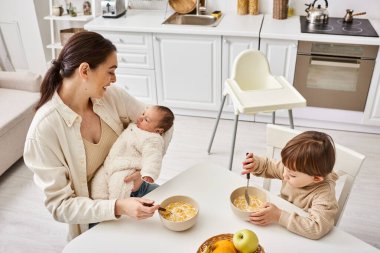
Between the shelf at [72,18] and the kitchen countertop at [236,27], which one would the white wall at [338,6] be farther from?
the shelf at [72,18]

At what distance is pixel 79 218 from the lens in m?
1.28

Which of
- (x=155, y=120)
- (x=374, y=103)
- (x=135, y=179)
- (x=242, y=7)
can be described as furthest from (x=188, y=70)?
(x=135, y=179)

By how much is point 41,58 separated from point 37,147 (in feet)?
10.3

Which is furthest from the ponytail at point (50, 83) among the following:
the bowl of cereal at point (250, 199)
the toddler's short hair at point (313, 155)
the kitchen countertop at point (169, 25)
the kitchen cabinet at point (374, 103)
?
the kitchen cabinet at point (374, 103)

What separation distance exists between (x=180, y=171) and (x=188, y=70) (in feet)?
3.10

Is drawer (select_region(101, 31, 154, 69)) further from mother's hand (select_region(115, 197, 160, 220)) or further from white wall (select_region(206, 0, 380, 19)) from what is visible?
mother's hand (select_region(115, 197, 160, 220))

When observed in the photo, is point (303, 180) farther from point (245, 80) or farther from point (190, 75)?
point (190, 75)

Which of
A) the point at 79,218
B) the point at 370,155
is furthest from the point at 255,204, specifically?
the point at 370,155

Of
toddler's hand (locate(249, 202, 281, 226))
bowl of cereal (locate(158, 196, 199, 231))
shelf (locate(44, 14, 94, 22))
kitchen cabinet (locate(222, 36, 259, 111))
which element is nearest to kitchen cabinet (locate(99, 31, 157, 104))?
shelf (locate(44, 14, 94, 22))

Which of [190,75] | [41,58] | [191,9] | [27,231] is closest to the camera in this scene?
[27,231]

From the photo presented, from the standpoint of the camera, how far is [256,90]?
7.40 feet

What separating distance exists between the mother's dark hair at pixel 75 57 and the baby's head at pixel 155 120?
0.35 metres

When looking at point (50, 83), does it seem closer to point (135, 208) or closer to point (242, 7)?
point (135, 208)

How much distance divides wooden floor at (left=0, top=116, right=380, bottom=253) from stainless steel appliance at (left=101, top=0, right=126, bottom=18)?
3.59ft
